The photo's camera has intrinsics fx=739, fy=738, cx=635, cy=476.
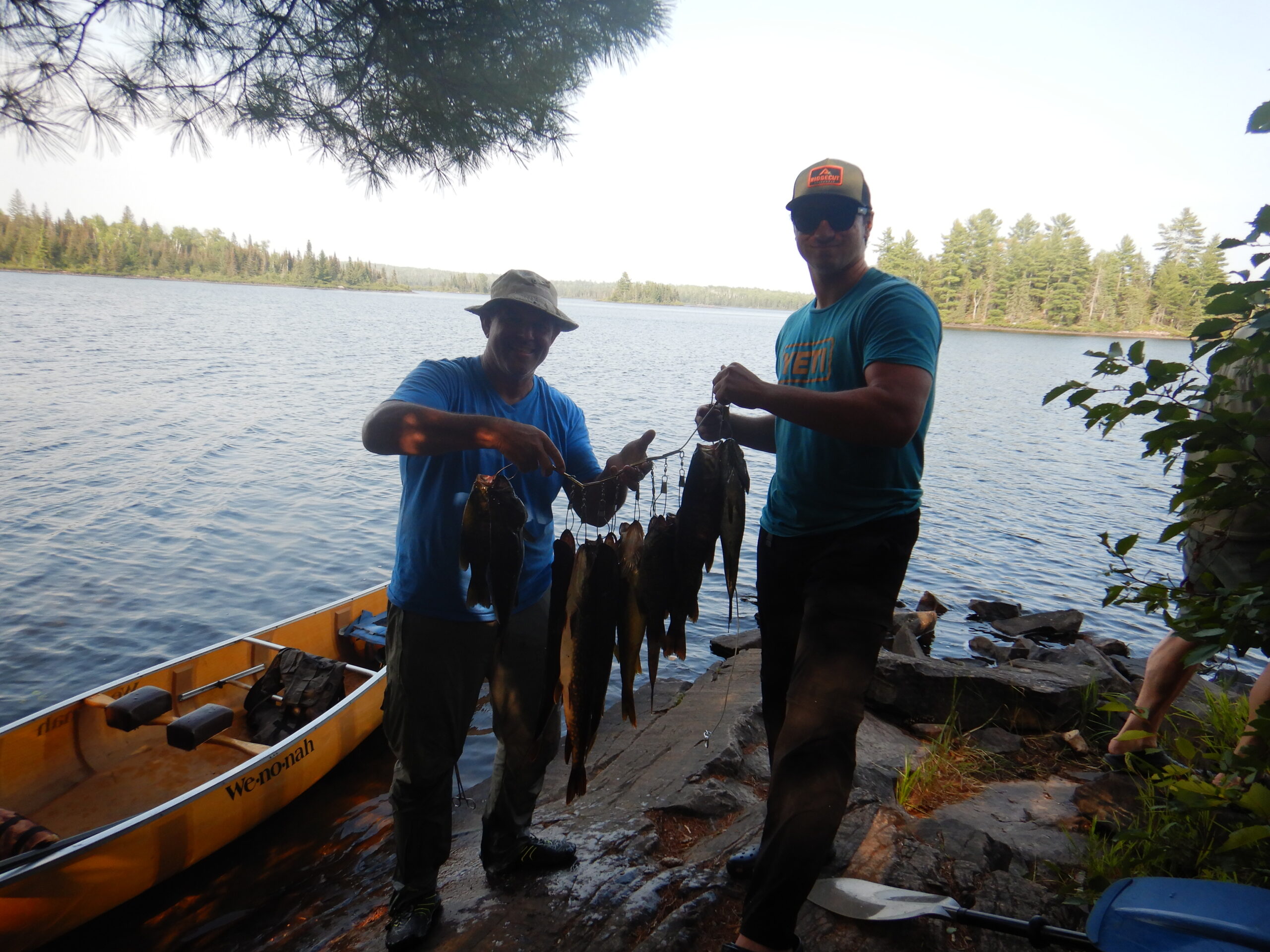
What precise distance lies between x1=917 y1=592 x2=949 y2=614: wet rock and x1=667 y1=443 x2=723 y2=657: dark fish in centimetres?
1192

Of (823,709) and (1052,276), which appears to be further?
(1052,276)

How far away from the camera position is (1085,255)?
3602 inches

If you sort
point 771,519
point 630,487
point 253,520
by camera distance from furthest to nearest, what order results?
point 253,520, point 630,487, point 771,519

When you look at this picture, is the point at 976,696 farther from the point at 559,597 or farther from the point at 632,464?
the point at 559,597

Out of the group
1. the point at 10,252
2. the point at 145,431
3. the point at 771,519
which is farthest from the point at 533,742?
the point at 10,252

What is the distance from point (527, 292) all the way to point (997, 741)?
5.87 m

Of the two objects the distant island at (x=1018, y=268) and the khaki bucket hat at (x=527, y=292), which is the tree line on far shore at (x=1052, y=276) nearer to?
the distant island at (x=1018, y=268)

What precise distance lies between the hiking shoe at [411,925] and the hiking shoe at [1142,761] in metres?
4.53

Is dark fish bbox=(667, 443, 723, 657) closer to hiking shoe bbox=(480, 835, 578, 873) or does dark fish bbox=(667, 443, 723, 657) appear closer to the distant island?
hiking shoe bbox=(480, 835, 578, 873)

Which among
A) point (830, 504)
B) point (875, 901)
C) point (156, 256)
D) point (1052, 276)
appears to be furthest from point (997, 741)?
point (156, 256)

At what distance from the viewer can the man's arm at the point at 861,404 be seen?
2.68m

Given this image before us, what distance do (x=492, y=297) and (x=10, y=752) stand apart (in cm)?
593

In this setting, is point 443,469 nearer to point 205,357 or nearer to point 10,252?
point 205,357

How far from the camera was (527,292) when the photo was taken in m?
3.63
